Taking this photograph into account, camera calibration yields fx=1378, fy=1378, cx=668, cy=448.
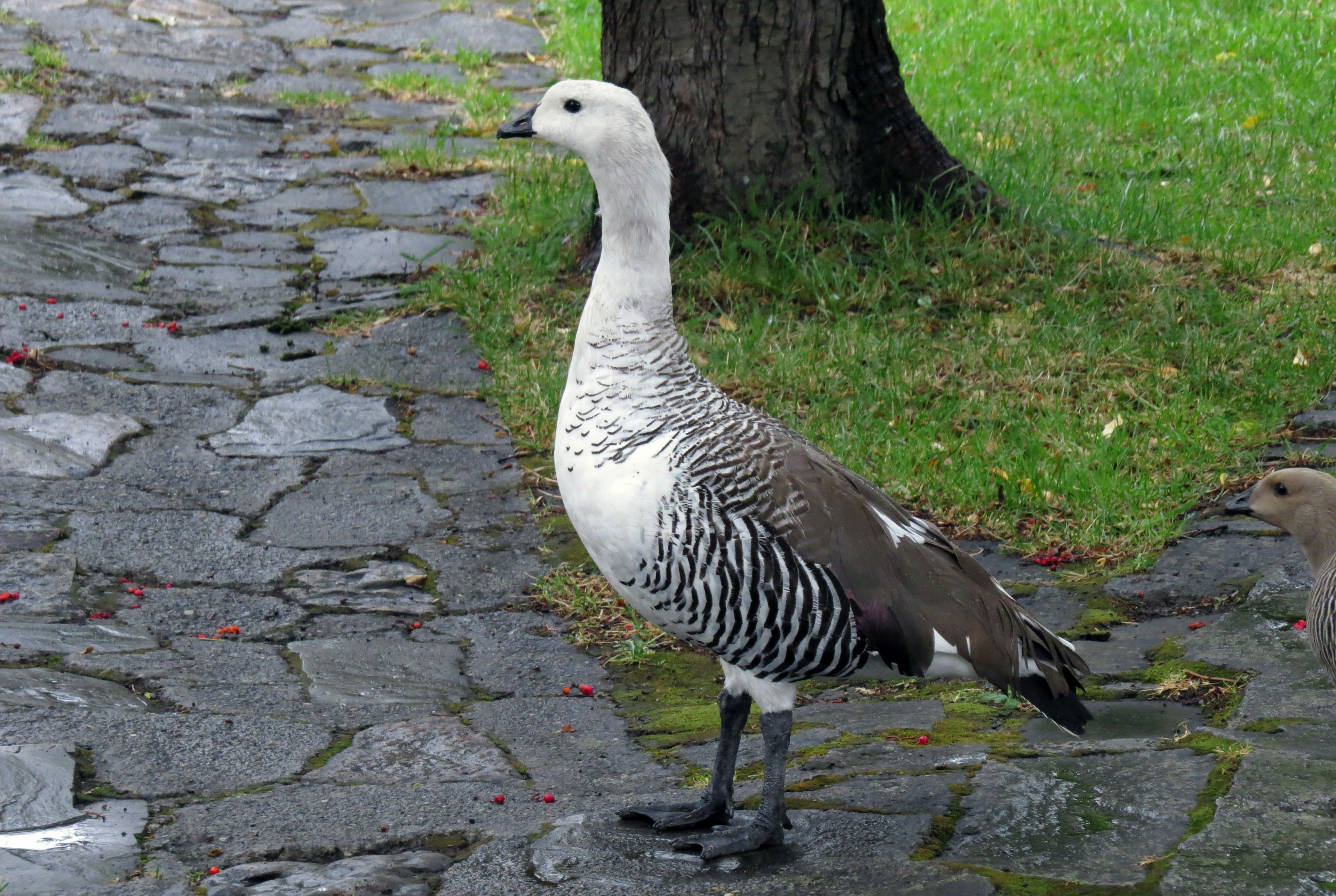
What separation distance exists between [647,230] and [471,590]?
1.76 m

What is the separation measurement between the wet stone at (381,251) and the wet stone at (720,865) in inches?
189

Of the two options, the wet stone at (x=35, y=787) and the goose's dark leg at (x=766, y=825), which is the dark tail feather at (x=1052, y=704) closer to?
the goose's dark leg at (x=766, y=825)

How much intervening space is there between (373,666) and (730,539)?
61.3 inches

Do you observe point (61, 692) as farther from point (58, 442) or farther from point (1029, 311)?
point (1029, 311)

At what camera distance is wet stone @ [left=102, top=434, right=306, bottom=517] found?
519 centimetres

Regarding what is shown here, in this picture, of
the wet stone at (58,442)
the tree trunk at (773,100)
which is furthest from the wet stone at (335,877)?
the tree trunk at (773,100)

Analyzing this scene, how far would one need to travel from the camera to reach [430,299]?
6.95 m

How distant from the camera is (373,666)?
4098mm

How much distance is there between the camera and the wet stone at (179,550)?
4.62 meters

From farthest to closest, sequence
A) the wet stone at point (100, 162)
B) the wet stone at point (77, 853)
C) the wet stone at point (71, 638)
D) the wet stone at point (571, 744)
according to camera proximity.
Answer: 1. the wet stone at point (100, 162)
2. the wet stone at point (71, 638)
3. the wet stone at point (571, 744)
4. the wet stone at point (77, 853)

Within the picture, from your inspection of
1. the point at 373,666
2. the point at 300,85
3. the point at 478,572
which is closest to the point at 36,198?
the point at 300,85

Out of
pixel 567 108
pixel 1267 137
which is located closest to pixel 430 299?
pixel 567 108

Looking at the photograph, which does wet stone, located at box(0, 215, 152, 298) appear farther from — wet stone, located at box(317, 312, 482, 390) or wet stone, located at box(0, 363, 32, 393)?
wet stone, located at box(317, 312, 482, 390)

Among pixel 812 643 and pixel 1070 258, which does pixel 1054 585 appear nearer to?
pixel 812 643
